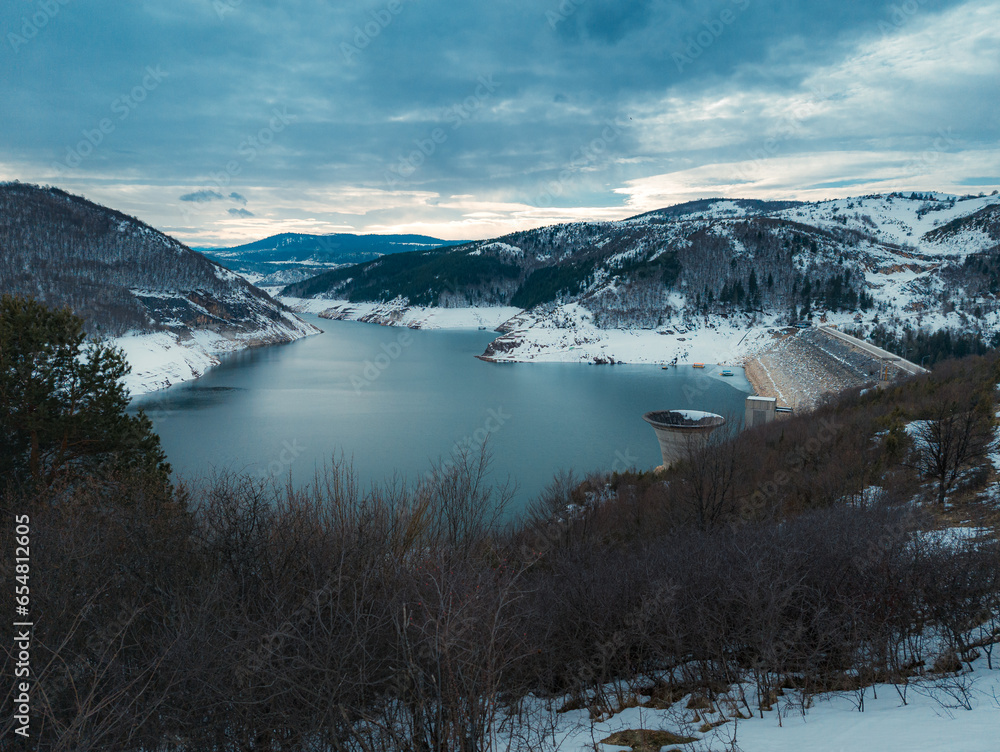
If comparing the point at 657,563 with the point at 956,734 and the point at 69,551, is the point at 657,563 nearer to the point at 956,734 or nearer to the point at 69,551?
the point at 956,734

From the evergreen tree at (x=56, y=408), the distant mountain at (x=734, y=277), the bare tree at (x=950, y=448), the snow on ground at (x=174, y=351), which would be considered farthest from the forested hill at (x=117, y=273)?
the bare tree at (x=950, y=448)

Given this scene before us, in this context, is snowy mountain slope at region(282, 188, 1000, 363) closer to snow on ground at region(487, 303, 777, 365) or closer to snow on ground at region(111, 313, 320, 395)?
snow on ground at region(487, 303, 777, 365)

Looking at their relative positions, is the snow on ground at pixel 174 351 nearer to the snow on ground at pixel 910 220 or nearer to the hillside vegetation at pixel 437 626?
the hillside vegetation at pixel 437 626
